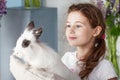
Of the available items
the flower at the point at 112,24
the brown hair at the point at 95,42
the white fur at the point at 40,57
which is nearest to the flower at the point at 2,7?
the flower at the point at 112,24

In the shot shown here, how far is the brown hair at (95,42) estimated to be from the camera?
33.4 inches

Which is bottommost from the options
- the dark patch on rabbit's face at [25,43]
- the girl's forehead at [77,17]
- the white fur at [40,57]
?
the white fur at [40,57]

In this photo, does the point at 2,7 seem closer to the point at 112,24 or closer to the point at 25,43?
the point at 112,24

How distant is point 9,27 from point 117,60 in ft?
2.13

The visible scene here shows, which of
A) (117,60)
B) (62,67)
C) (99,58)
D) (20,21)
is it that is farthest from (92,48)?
(20,21)

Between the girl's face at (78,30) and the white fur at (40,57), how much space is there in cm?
13

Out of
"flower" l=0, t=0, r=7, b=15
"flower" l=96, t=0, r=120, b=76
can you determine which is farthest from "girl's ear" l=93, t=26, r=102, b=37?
"flower" l=0, t=0, r=7, b=15

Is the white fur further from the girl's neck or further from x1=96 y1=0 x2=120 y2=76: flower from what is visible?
x1=96 y1=0 x2=120 y2=76: flower

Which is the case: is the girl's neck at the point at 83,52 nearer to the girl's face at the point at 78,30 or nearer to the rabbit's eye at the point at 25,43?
the girl's face at the point at 78,30

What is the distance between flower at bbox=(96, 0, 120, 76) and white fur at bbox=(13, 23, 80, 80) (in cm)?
77

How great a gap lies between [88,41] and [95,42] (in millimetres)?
29

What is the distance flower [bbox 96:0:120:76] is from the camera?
1434 millimetres

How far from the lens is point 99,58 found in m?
0.87

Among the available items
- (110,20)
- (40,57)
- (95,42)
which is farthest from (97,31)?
(110,20)
